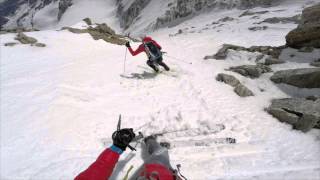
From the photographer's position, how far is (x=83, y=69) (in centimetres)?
1745

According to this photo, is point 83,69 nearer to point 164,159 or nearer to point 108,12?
point 164,159

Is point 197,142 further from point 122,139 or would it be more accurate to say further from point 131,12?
point 131,12

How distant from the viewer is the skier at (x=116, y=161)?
584cm

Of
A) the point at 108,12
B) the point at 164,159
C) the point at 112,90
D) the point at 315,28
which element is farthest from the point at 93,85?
the point at 108,12

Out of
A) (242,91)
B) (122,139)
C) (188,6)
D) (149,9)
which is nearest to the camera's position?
(122,139)

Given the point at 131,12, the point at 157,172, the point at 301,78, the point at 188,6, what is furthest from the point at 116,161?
the point at 131,12

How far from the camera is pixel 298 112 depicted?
1024 cm

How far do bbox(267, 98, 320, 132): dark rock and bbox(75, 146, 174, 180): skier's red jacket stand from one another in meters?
5.50

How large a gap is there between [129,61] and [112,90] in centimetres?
605

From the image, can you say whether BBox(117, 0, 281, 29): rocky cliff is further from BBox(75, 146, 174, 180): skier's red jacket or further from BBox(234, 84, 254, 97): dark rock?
BBox(75, 146, 174, 180): skier's red jacket

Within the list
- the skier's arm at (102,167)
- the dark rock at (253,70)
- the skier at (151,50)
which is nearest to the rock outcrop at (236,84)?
the dark rock at (253,70)

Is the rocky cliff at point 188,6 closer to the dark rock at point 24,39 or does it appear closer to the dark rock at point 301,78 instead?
the dark rock at point 24,39

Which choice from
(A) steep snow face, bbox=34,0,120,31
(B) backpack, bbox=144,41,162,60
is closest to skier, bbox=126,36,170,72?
(B) backpack, bbox=144,41,162,60

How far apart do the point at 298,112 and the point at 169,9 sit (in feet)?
230
